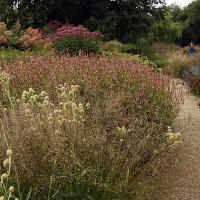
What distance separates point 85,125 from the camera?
126 inches

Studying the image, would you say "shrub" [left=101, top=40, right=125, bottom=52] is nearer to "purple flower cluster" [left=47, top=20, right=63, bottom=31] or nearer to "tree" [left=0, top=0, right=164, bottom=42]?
"tree" [left=0, top=0, right=164, bottom=42]

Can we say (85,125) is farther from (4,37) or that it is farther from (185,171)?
(4,37)

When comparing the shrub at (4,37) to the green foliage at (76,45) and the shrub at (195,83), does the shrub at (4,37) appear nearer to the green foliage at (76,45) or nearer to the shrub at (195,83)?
the green foliage at (76,45)

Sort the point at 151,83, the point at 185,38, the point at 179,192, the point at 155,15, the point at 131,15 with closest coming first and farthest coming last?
the point at 179,192 < the point at 151,83 < the point at 131,15 < the point at 155,15 < the point at 185,38

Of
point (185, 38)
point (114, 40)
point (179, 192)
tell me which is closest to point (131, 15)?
point (114, 40)

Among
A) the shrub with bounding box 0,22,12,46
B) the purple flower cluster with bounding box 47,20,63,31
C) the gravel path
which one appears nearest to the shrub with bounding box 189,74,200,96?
the gravel path

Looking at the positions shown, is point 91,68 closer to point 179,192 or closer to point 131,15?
point 179,192

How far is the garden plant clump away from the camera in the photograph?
2.27m

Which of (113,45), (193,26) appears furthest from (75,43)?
(193,26)

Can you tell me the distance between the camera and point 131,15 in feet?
56.7

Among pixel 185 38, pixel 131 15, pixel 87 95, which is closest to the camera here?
pixel 87 95

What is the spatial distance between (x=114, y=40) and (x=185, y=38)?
9.22m

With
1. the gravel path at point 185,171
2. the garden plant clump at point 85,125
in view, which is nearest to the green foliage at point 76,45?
the garden plant clump at point 85,125

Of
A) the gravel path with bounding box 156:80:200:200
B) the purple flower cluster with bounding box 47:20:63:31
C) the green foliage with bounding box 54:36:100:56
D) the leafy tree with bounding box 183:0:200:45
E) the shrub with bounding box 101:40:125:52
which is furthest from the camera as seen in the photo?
the leafy tree with bounding box 183:0:200:45
